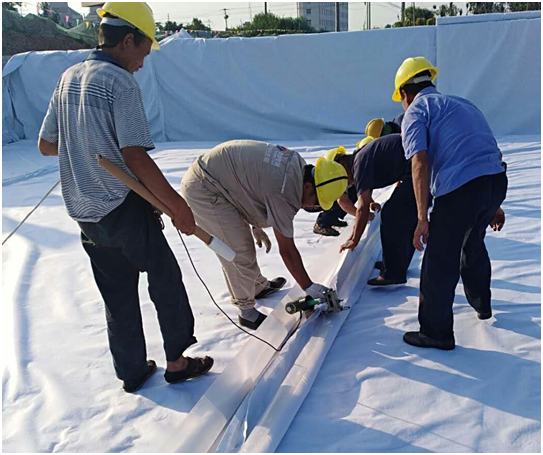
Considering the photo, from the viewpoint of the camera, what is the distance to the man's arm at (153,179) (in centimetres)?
171

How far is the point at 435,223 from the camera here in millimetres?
2117

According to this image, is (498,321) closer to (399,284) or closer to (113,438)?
(399,284)

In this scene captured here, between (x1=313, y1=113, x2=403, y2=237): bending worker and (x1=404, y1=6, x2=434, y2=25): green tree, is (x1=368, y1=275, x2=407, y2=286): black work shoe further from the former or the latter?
(x1=404, y1=6, x2=434, y2=25): green tree

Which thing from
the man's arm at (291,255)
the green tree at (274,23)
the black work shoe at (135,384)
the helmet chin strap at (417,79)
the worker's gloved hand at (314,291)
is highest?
the green tree at (274,23)

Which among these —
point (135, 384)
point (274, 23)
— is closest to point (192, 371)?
point (135, 384)

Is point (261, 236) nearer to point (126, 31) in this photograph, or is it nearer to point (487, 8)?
point (126, 31)

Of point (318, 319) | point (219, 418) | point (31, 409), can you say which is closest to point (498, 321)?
point (318, 319)

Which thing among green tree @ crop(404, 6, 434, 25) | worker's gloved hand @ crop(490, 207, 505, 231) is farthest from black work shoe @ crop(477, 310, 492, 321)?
green tree @ crop(404, 6, 434, 25)

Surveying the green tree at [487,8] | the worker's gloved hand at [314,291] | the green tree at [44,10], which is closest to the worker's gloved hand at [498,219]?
the worker's gloved hand at [314,291]

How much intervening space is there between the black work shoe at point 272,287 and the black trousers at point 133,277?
844 mm

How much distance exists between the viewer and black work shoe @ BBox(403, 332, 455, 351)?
7.18 feet

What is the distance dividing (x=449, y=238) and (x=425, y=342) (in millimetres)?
464

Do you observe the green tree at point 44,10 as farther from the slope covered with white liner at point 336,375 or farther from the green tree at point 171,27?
the slope covered with white liner at point 336,375

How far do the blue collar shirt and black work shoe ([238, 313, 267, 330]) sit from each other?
1028 mm
